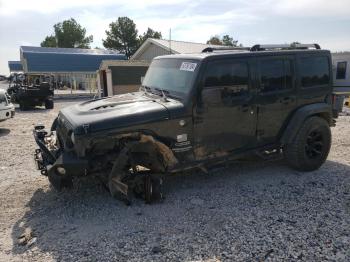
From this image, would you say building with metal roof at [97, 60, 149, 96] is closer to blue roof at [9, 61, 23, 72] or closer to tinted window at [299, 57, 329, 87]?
tinted window at [299, 57, 329, 87]

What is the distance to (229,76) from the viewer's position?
16.3ft

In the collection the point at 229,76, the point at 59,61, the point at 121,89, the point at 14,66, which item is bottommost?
the point at 121,89

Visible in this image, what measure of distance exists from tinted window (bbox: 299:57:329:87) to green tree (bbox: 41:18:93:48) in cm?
8670

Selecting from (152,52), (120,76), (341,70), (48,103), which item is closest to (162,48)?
(152,52)

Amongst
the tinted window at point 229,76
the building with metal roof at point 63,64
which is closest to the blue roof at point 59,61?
the building with metal roof at point 63,64

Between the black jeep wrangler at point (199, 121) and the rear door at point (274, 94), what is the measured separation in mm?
16

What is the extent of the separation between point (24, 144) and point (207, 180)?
5.38 metres

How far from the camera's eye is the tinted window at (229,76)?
189 inches

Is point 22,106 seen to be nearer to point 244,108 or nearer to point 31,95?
point 31,95

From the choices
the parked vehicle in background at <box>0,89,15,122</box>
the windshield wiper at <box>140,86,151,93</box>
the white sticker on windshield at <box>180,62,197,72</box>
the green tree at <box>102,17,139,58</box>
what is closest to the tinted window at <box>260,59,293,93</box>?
the white sticker on windshield at <box>180,62,197,72</box>

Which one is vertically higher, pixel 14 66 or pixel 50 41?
pixel 50 41

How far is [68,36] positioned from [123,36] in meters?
28.1

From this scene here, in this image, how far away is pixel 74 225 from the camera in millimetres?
4141

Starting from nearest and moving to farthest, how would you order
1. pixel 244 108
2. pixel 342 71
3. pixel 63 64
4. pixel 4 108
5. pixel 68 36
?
pixel 244 108
pixel 4 108
pixel 342 71
pixel 63 64
pixel 68 36
